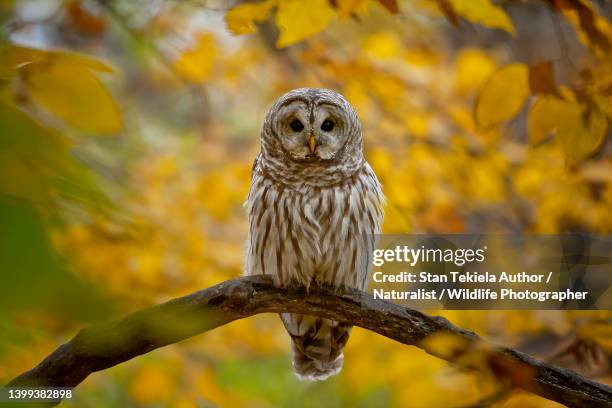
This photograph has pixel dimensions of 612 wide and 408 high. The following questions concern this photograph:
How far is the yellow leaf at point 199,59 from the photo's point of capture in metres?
3.14

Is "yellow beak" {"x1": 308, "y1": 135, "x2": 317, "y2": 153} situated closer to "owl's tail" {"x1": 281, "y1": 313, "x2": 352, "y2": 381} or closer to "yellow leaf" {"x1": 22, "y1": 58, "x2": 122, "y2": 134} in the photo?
"owl's tail" {"x1": 281, "y1": 313, "x2": 352, "y2": 381}

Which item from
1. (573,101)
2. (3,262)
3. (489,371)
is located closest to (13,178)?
(3,262)

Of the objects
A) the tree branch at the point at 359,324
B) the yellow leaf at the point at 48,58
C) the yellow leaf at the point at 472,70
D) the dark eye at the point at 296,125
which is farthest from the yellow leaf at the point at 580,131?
the yellow leaf at the point at 472,70

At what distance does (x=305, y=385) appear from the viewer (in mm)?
4535

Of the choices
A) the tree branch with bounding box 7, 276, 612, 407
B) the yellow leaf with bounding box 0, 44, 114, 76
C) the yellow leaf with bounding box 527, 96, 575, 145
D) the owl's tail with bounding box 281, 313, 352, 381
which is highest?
the yellow leaf with bounding box 527, 96, 575, 145

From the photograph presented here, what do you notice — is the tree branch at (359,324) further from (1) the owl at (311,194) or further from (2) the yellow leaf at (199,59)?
(2) the yellow leaf at (199,59)

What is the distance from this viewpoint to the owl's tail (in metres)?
2.13

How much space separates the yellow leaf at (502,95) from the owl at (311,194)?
0.41 meters

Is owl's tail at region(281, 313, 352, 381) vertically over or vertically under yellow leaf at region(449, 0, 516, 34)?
under

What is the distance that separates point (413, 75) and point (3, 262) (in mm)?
3433

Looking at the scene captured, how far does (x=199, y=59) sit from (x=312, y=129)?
158cm

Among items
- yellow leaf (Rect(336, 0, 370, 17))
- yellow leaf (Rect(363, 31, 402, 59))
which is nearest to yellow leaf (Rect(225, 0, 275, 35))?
yellow leaf (Rect(336, 0, 370, 17))

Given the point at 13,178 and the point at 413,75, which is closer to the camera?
the point at 13,178

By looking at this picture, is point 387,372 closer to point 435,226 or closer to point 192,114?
point 435,226
